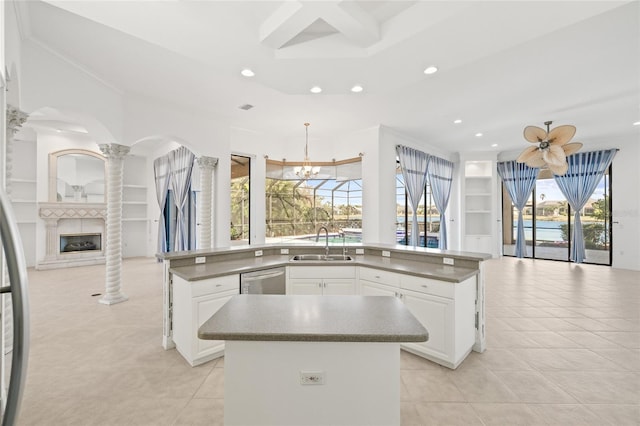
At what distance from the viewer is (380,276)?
3.09 metres

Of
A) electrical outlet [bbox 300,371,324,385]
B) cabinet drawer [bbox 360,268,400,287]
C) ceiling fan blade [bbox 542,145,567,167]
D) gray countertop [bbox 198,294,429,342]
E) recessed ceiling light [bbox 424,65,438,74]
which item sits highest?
recessed ceiling light [bbox 424,65,438,74]

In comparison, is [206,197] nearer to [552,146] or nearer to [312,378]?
[312,378]

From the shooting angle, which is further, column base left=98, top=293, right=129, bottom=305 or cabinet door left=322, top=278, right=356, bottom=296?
column base left=98, top=293, right=129, bottom=305

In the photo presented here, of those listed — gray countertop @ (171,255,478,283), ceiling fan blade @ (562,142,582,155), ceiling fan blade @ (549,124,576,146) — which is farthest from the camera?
ceiling fan blade @ (562,142,582,155)

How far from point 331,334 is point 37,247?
866cm

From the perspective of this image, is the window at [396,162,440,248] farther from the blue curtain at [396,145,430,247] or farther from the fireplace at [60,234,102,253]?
the fireplace at [60,234,102,253]

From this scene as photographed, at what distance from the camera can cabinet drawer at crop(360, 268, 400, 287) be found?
295cm

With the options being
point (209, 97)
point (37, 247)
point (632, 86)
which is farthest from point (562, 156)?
point (37, 247)

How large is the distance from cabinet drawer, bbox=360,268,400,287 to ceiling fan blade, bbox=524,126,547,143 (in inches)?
A: 134

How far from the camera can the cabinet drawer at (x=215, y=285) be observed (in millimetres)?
2596

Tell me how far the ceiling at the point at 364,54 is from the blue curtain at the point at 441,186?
2.20 m

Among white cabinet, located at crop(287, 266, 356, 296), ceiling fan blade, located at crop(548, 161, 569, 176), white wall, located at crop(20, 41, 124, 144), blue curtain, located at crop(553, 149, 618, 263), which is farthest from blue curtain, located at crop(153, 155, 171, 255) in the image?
blue curtain, located at crop(553, 149, 618, 263)

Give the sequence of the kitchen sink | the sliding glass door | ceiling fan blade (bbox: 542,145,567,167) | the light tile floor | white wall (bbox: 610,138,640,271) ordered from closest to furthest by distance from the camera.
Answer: the light tile floor, the kitchen sink, ceiling fan blade (bbox: 542,145,567,167), white wall (bbox: 610,138,640,271), the sliding glass door

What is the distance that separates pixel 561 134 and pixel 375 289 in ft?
12.7
